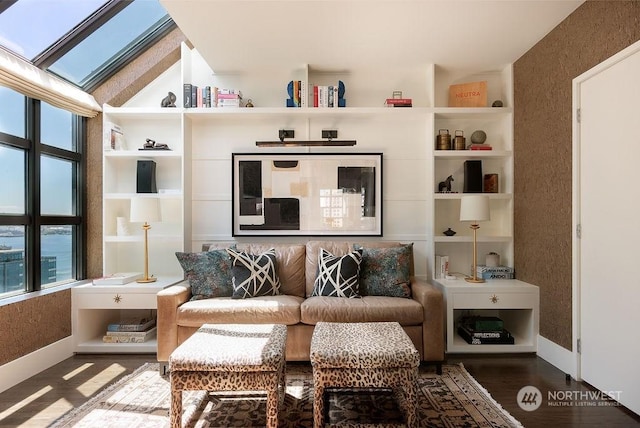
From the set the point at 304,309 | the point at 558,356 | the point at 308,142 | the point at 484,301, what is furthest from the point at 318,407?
the point at 308,142

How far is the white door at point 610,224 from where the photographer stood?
83.2 inches

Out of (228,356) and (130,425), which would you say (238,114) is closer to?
(228,356)

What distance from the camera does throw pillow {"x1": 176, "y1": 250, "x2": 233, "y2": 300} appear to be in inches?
116

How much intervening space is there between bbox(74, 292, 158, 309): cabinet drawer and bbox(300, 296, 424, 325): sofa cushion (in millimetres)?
1331

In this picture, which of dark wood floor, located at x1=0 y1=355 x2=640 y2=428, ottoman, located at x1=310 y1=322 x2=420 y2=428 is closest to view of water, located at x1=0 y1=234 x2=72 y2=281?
dark wood floor, located at x1=0 y1=355 x2=640 y2=428

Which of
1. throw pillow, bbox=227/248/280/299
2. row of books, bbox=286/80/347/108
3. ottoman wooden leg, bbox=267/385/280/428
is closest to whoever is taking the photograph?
ottoman wooden leg, bbox=267/385/280/428

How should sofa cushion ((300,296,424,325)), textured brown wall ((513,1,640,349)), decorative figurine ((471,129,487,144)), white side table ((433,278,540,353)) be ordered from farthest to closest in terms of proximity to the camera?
1. decorative figurine ((471,129,487,144))
2. white side table ((433,278,540,353))
3. sofa cushion ((300,296,424,325))
4. textured brown wall ((513,1,640,349))

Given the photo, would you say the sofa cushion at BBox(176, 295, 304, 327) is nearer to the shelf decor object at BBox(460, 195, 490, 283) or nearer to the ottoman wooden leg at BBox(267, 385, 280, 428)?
the ottoman wooden leg at BBox(267, 385, 280, 428)

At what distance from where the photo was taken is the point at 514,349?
306 centimetres

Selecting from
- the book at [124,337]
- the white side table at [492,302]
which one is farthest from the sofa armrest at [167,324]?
the white side table at [492,302]

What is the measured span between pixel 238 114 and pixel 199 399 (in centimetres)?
238

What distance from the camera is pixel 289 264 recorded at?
3236 mm

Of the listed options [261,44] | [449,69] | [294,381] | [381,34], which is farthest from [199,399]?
[449,69]

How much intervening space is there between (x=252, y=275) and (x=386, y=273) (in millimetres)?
1085
